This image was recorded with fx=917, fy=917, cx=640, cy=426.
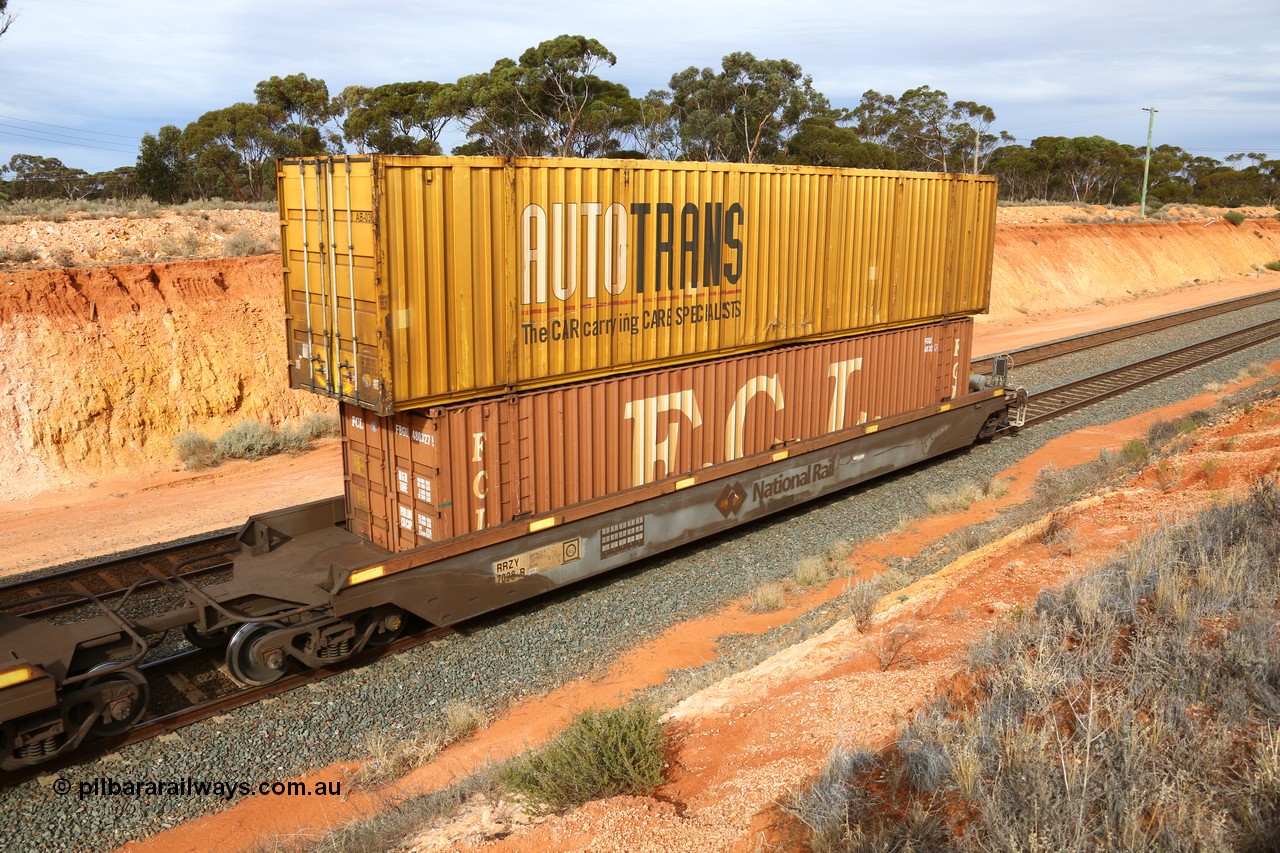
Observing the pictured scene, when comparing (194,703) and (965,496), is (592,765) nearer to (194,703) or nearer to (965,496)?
(194,703)

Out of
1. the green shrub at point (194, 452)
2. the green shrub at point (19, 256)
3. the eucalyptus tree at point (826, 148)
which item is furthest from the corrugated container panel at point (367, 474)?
the eucalyptus tree at point (826, 148)

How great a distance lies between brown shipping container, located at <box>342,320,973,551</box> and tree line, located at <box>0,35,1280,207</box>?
32.5 m

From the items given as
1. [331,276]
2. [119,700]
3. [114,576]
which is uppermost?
[331,276]

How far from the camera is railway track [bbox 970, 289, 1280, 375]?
24.3 m

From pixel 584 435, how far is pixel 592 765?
15.9 ft

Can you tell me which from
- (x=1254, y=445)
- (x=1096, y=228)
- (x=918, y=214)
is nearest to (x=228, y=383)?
(x=918, y=214)

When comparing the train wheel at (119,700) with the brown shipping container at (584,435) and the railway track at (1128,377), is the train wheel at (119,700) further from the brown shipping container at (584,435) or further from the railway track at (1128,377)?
the railway track at (1128,377)

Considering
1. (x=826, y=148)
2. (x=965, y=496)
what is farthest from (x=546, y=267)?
(x=826, y=148)

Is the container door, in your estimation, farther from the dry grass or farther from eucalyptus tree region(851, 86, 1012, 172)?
eucalyptus tree region(851, 86, 1012, 172)

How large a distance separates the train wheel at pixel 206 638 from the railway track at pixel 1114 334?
1808 centimetres

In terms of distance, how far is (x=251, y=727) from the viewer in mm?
7820

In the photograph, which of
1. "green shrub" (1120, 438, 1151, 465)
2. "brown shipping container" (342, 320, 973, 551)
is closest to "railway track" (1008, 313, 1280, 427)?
"green shrub" (1120, 438, 1151, 465)

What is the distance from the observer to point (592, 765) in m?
5.81

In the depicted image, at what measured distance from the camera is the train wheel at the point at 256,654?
26.8ft
